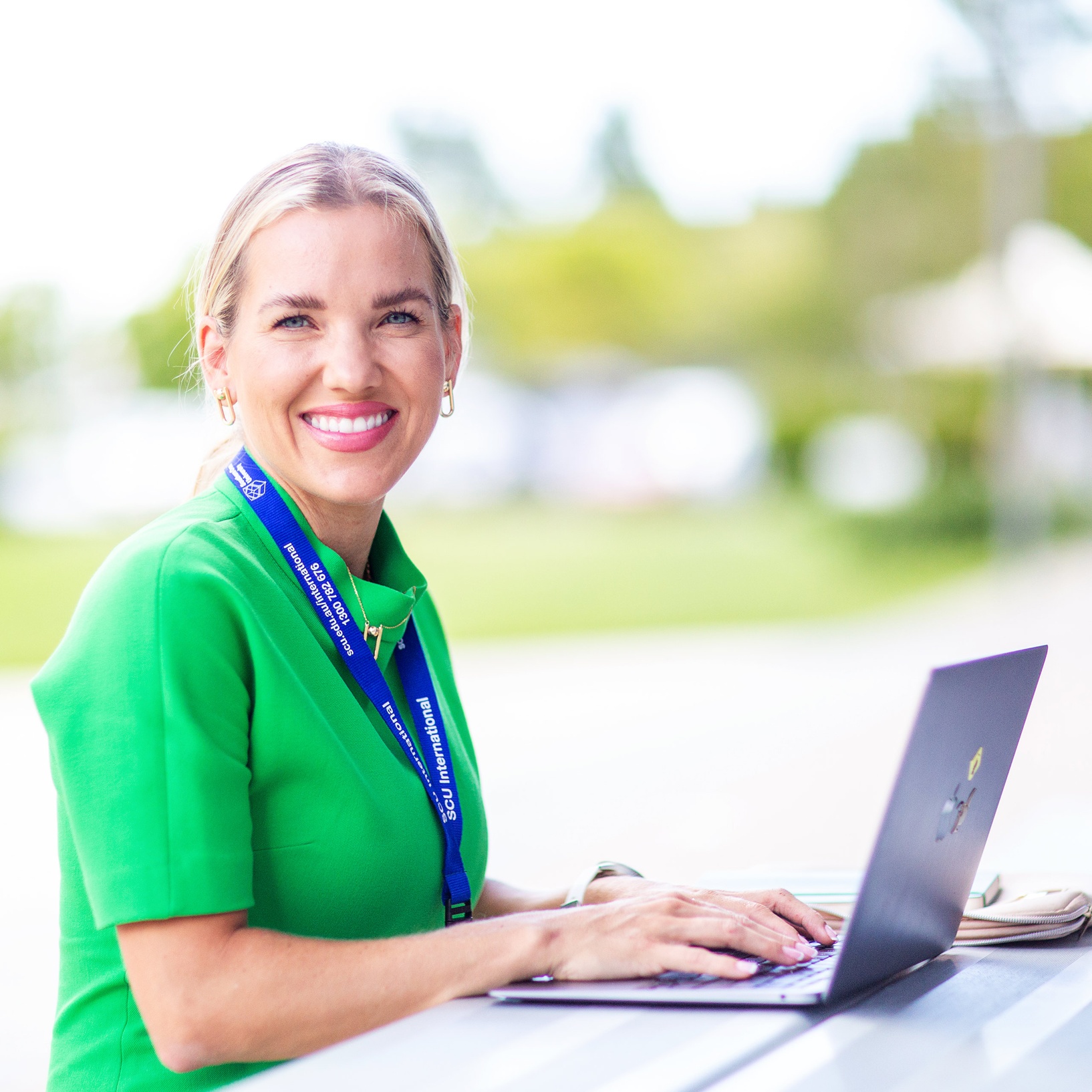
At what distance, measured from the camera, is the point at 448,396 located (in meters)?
2.05

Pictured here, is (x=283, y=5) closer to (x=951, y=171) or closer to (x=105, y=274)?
(x=105, y=274)

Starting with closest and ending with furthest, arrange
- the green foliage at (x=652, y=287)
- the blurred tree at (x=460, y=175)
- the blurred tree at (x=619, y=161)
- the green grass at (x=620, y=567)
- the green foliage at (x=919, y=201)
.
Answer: the green grass at (x=620, y=567) < the blurred tree at (x=460, y=175) < the blurred tree at (x=619, y=161) < the green foliage at (x=919, y=201) < the green foliage at (x=652, y=287)

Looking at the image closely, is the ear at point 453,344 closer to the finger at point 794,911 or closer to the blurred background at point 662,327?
the finger at point 794,911

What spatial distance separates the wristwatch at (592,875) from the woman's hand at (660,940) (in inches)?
10.1

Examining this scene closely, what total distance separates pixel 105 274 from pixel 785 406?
12380 mm

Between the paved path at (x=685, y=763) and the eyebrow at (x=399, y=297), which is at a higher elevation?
the eyebrow at (x=399, y=297)

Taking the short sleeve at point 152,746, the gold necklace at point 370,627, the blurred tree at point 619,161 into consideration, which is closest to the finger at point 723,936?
the short sleeve at point 152,746

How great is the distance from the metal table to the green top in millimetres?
231

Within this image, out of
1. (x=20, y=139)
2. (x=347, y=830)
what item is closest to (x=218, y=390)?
(x=347, y=830)

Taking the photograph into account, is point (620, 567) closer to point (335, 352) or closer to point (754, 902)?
point (335, 352)

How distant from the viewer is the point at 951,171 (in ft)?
79.3

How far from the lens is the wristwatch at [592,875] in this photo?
1673mm

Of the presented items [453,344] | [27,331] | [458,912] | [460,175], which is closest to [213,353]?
[453,344]

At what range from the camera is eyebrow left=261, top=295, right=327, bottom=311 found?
65.2 inches
